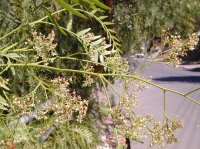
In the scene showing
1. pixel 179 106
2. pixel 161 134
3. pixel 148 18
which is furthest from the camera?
pixel 179 106

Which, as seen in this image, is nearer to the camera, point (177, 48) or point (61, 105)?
point (61, 105)

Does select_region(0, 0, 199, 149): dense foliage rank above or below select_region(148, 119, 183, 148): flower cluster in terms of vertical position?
above

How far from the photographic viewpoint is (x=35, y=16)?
1.86 m

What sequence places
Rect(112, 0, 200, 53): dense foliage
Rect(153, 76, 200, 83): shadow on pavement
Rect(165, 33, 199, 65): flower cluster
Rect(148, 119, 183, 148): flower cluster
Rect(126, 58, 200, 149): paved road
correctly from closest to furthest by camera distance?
Rect(148, 119, 183, 148): flower cluster
Rect(165, 33, 199, 65): flower cluster
Rect(112, 0, 200, 53): dense foliage
Rect(126, 58, 200, 149): paved road
Rect(153, 76, 200, 83): shadow on pavement

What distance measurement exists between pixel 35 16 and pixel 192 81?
907cm

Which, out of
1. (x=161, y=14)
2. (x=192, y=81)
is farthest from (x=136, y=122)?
(x=192, y=81)

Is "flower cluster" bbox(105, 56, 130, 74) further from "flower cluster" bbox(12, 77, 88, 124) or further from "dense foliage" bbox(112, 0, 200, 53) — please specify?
"dense foliage" bbox(112, 0, 200, 53)

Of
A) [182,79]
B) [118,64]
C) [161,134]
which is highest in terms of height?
[118,64]

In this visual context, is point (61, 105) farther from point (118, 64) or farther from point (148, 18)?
point (148, 18)

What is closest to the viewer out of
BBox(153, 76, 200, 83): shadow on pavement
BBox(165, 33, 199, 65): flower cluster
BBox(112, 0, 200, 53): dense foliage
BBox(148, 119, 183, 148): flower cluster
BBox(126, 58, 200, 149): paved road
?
BBox(148, 119, 183, 148): flower cluster

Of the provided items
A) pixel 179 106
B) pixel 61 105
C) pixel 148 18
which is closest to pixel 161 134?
pixel 61 105

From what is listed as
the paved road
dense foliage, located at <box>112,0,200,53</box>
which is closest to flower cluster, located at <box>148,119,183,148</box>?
the paved road

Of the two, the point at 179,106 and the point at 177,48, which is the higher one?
the point at 177,48

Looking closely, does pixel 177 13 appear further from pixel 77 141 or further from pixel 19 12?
pixel 19 12
